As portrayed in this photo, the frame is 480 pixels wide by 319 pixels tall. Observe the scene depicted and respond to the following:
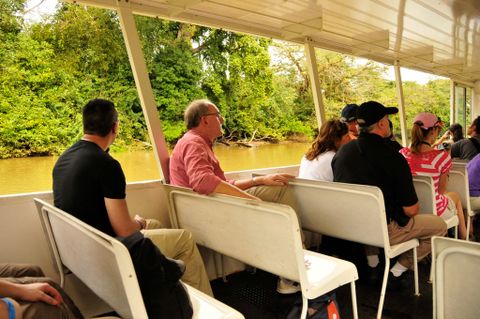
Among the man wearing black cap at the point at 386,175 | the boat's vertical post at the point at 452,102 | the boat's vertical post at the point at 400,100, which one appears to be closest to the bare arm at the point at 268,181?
the man wearing black cap at the point at 386,175

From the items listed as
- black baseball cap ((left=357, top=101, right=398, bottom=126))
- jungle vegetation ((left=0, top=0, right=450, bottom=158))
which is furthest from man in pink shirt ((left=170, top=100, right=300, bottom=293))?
jungle vegetation ((left=0, top=0, right=450, bottom=158))

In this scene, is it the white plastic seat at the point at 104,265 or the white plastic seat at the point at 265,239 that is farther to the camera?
the white plastic seat at the point at 265,239

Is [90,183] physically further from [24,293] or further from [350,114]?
[350,114]

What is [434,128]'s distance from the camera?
283 cm

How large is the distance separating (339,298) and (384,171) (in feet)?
3.06

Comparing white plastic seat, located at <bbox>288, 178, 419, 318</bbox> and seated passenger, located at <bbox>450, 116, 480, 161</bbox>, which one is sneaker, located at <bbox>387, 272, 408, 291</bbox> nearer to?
white plastic seat, located at <bbox>288, 178, 419, 318</bbox>

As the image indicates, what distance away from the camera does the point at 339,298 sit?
2424mm

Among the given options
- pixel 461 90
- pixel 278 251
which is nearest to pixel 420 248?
pixel 278 251

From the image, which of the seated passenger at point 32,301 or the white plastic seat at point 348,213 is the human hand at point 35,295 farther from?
the white plastic seat at point 348,213

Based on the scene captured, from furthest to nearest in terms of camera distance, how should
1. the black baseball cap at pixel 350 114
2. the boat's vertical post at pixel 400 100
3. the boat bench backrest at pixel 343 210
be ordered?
1. the boat's vertical post at pixel 400 100
2. the black baseball cap at pixel 350 114
3. the boat bench backrest at pixel 343 210

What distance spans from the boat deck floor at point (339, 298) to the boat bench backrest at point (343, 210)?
49cm

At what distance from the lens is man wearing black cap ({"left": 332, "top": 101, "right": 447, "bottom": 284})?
222cm

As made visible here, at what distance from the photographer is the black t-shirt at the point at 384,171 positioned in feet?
7.23

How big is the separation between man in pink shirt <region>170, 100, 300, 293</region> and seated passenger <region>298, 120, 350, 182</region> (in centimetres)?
41
